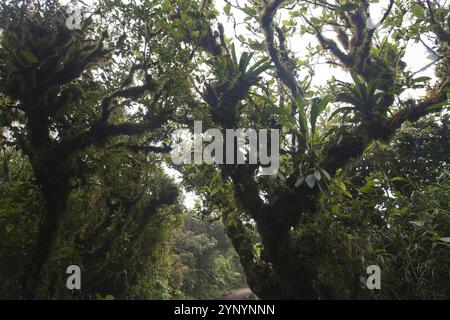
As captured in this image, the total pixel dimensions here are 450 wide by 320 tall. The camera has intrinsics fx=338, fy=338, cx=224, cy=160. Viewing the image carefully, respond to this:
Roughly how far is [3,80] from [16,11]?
89 cm

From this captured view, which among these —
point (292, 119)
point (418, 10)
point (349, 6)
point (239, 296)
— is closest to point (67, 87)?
point (292, 119)

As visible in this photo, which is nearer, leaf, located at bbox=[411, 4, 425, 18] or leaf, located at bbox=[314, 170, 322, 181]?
leaf, located at bbox=[314, 170, 322, 181]

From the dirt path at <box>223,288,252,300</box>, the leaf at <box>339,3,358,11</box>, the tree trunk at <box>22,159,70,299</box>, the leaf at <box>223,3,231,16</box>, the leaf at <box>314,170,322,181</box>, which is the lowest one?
the dirt path at <box>223,288,252,300</box>

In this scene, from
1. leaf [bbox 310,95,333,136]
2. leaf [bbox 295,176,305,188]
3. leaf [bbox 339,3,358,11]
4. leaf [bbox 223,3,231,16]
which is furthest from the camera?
leaf [bbox 223,3,231,16]

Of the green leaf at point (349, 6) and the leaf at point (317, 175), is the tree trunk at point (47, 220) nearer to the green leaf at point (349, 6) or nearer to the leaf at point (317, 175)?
the leaf at point (317, 175)

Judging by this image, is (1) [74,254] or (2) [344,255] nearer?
(2) [344,255]

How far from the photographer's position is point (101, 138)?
4328 mm

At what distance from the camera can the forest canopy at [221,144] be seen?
12.8 ft

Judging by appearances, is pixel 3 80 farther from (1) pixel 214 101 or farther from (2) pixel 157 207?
(2) pixel 157 207

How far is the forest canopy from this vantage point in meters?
3.92

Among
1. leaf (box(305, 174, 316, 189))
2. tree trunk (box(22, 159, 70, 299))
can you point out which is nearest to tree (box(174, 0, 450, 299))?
leaf (box(305, 174, 316, 189))

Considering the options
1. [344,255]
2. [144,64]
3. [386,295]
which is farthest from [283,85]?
[386,295]

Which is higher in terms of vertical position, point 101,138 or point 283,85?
point 283,85

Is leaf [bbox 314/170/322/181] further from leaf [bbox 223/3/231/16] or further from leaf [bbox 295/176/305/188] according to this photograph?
leaf [bbox 223/3/231/16]
